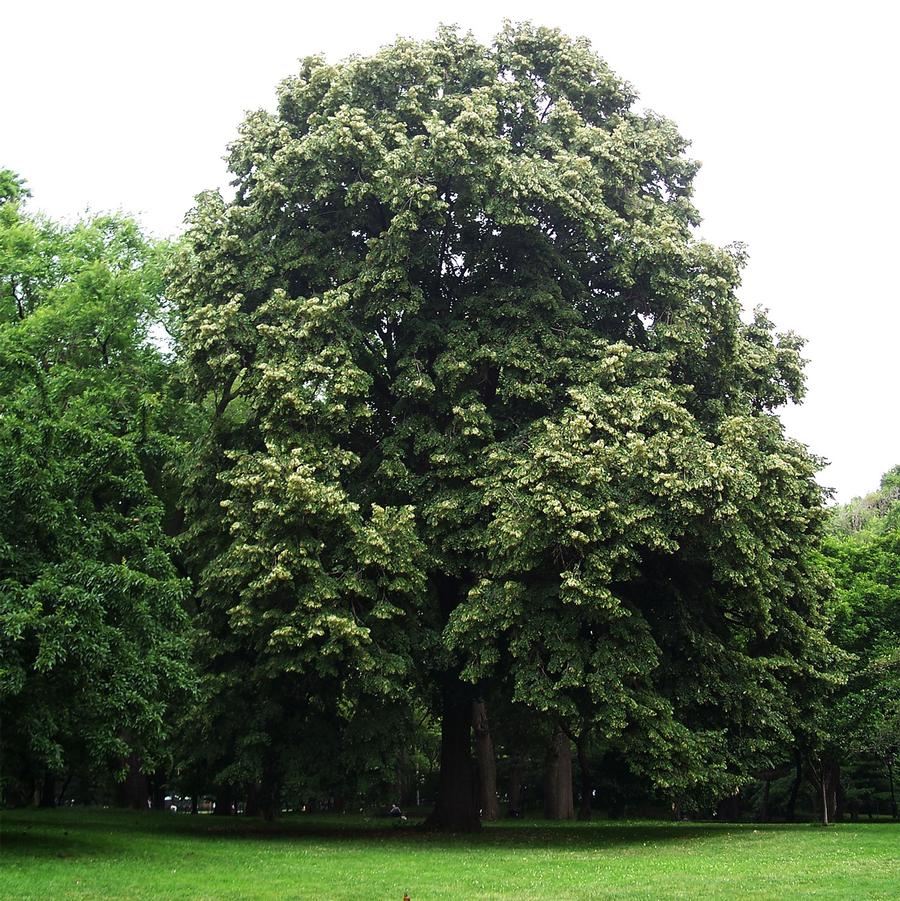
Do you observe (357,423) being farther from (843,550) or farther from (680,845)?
(843,550)

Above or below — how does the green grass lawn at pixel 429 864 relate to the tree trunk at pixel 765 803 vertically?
above

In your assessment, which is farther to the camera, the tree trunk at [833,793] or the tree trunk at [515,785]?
the tree trunk at [515,785]

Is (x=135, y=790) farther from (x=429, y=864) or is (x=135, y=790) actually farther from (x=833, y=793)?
(x=833, y=793)

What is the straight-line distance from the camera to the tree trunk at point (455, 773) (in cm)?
2472

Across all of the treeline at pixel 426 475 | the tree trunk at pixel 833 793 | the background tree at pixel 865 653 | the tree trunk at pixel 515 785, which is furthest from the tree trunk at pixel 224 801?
the tree trunk at pixel 833 793

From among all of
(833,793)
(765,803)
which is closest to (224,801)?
(765,803)

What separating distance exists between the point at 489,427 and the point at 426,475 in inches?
72.2

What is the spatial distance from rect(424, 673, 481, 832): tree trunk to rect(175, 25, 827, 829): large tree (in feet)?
0.31

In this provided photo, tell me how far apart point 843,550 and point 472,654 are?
23728 millimetres

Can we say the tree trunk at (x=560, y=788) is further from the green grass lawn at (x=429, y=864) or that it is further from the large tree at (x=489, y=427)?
the large tree at (x=489, y=427)

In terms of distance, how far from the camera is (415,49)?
25250mm

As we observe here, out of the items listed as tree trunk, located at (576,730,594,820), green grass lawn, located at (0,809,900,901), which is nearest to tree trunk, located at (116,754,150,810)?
green grass lawn, located at (0,809,900,901)

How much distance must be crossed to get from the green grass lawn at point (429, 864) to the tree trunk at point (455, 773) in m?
0.76

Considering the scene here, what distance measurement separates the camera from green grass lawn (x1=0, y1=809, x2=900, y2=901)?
14.0 metres
